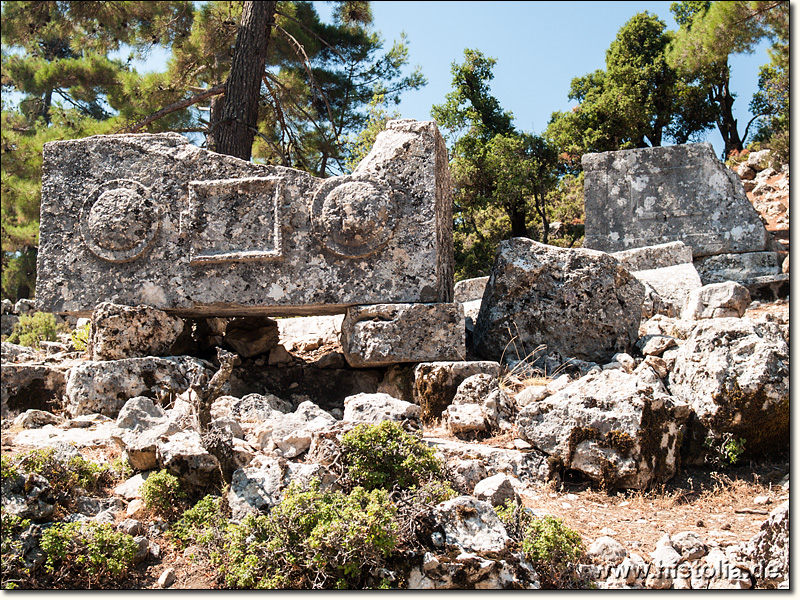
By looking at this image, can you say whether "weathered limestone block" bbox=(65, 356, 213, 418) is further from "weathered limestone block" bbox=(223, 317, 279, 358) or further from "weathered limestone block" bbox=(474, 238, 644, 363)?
"weathered limestone block" bbox=(474, 238, 644, 363)

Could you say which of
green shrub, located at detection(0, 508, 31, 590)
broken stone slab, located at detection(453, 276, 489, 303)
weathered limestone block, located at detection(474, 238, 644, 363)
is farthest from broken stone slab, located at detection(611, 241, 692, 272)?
green shrub, located at detection(0, 508, 31, 590)

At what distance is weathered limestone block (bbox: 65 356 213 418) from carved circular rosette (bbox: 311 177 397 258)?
54.7 inches

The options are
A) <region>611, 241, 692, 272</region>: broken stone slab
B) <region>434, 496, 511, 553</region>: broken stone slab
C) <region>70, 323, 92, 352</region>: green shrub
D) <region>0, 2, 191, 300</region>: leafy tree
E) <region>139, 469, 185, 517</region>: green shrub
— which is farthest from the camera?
<region>0, 2, 191, 300</region>: leafy tree

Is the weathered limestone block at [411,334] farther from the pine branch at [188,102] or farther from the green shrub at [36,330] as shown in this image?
the green shrub at [36,330]

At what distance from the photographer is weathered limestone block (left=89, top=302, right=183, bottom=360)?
5211 millimetres

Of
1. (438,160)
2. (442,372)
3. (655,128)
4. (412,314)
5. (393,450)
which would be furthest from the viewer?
(655,128)

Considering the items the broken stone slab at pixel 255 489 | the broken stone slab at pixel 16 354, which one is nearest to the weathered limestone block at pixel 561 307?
the broken stone slab at pixel 255 489

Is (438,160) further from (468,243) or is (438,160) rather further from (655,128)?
(655,128)

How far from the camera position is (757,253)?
8.80 m

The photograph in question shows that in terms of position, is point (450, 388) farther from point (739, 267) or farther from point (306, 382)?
point (739, 267)

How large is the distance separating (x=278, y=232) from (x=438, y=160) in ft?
4.38

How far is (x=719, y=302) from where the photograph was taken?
6.18m

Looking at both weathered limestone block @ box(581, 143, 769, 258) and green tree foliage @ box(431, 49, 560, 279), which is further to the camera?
green tree foliage @ box(431, 49, 560, 279)

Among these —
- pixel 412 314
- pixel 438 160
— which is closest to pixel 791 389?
pixel 412 314
